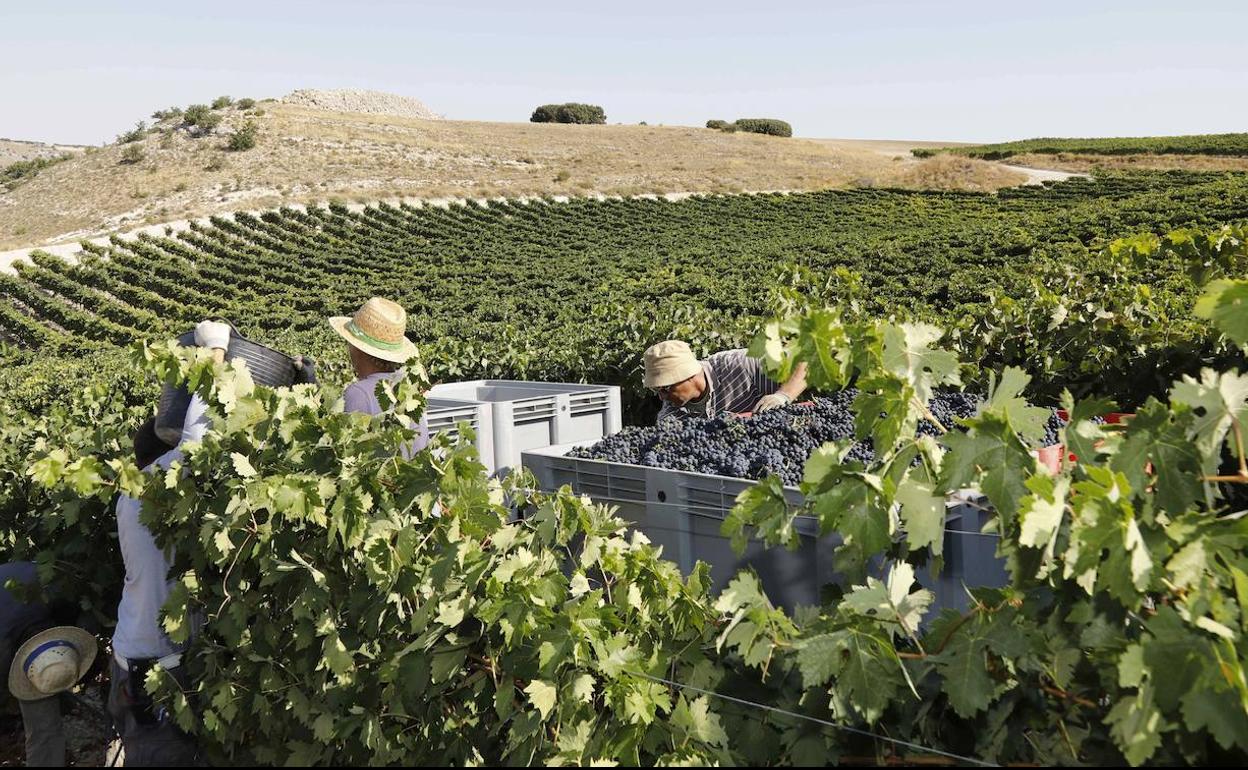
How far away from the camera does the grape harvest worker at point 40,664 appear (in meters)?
3.30

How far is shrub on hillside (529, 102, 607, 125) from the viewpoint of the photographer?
3986 inches

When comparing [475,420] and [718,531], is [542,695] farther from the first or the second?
[475,420]

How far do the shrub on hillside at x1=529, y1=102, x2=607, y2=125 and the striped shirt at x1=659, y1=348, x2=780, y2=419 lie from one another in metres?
100

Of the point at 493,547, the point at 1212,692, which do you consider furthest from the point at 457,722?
the point at 1212,692

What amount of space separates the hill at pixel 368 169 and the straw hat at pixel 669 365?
1796 inches

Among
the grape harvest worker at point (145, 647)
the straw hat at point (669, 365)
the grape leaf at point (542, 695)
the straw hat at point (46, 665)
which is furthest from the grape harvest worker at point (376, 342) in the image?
the grape leaf at point (542, 695)

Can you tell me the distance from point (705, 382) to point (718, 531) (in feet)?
6.39

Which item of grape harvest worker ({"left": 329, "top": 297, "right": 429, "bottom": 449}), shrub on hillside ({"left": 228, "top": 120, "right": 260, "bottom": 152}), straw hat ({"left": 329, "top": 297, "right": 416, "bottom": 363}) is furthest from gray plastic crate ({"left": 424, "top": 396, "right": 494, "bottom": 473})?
shrub on hillside ({"left": 228, "top": 120, "right": 260, "bottom": 152})

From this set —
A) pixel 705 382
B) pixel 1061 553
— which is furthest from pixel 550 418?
pixel 1061 553

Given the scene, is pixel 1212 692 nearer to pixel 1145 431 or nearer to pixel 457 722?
pixel 1145 431

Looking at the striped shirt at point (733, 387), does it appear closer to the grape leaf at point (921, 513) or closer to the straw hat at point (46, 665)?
the straw hat at point (46, 665)

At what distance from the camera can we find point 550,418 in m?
4.33

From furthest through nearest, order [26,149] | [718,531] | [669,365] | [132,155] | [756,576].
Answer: [26,149]
[132,155]
[669,365]
[718,531]
[756,576]

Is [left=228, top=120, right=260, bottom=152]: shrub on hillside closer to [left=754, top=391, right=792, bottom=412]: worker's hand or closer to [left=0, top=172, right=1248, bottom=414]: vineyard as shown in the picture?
[left=0, top=172, right=1248, bottom=414]: vineyard
